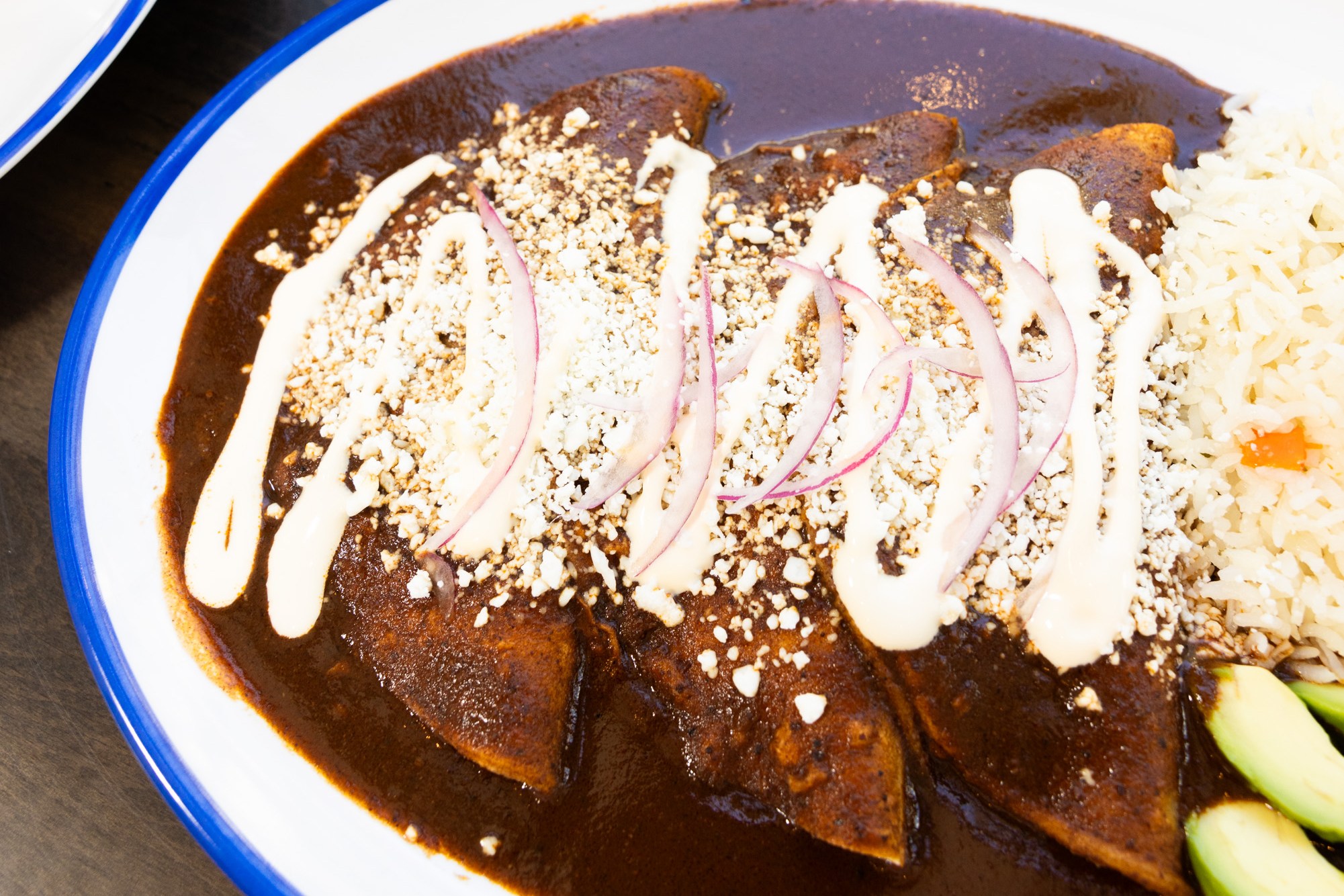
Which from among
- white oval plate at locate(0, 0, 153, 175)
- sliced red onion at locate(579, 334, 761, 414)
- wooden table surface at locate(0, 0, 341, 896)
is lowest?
wooden table surface at locate(0, 0, 341, 896)

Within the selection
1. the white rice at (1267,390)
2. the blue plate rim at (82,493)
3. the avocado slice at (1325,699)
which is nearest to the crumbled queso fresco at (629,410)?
the white rice at (1267,390)

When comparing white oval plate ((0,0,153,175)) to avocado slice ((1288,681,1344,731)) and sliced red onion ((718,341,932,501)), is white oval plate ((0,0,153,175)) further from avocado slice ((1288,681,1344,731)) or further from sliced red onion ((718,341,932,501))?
avocado slice ((1288,681,1344,731))

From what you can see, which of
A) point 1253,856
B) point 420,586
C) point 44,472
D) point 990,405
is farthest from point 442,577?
point 1253,856

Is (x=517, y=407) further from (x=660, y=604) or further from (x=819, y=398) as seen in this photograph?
(x=819, y=398)

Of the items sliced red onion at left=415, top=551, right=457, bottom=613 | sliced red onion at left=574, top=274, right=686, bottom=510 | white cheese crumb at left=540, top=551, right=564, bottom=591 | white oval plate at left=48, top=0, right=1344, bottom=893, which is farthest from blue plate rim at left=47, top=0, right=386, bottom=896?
sliced red onion at left=574, top=274, right=686, bottom=510

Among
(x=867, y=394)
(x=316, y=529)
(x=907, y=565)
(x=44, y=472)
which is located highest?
(x=867, y=394)

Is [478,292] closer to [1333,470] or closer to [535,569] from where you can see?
[535,569]
